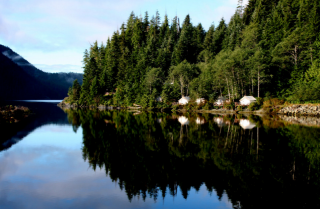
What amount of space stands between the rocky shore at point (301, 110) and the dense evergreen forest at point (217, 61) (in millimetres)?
2388

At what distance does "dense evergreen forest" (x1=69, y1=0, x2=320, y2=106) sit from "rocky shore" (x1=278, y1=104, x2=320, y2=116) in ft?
7.84

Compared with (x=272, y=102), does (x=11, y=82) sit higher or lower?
higher

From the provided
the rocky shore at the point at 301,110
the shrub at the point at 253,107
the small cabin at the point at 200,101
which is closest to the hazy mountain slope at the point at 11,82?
the small cabin at the point at 200,101

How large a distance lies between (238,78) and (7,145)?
53.7 m

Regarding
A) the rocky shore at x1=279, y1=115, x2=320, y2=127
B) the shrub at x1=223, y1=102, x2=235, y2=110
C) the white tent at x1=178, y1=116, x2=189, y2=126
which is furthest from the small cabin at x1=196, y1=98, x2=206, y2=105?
the rocky shore at x1=279, y1=115, x2=320, y2=127

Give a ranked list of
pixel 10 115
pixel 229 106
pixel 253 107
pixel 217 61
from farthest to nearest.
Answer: pixel 217 61, pixel 229 106, pixel 253 107, pixel 10 115

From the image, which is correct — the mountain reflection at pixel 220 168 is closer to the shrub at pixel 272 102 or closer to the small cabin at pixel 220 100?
the shrub at pixel 272 102

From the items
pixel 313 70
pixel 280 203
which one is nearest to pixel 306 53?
pixel 313 70

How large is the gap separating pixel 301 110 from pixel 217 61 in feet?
94.5

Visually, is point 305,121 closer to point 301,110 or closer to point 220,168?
point 301,110

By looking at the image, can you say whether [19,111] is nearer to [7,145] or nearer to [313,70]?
[7,145]

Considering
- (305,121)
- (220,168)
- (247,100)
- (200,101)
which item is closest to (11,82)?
(200,101)

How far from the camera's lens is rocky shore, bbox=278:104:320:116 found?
42.1m

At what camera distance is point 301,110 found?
44.3 meters
